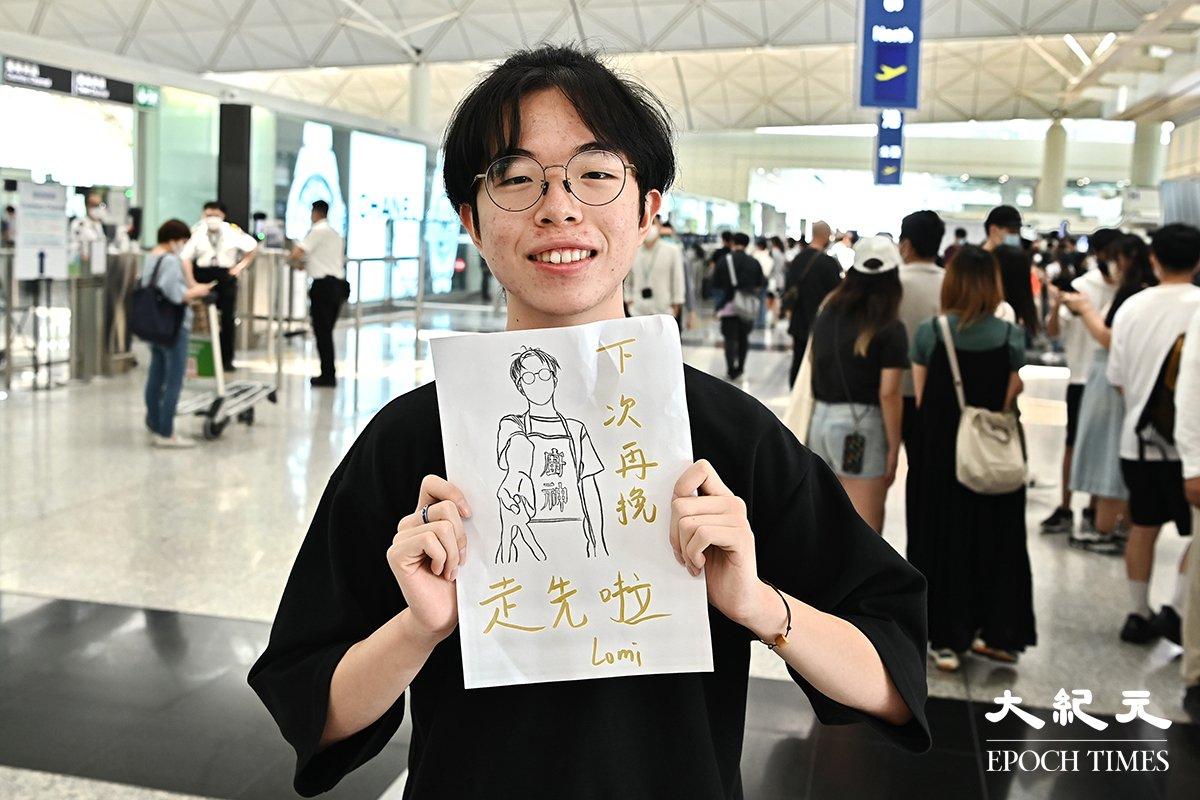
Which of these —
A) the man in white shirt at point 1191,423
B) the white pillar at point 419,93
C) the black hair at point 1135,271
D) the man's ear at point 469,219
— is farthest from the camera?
the white pillar at point 419,93

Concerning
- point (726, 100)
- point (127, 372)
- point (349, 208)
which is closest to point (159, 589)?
point (127, 372)

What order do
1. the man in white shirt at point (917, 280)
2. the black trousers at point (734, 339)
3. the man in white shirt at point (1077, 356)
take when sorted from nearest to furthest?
the man in white shirt at point (917, 280), the man in white shirt at point (1077, 356), the black trousers at point (734, 339)

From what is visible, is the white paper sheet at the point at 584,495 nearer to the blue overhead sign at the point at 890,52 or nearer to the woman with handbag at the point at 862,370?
the woman with handbag at the point at 862,370

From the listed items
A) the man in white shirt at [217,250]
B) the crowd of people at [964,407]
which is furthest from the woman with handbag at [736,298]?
the crowd of people at [964,407]

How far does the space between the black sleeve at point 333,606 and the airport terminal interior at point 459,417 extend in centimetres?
2

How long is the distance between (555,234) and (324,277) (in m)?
11.9

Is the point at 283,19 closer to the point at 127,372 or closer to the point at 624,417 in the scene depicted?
the point at 127,372

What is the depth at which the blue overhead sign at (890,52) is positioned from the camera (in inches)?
319

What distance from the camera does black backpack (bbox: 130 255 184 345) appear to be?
9.05m

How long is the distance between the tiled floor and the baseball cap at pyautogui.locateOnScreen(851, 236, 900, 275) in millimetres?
1736

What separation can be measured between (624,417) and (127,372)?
1354cm

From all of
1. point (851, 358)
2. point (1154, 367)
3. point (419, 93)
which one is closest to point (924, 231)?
point (851, 358)

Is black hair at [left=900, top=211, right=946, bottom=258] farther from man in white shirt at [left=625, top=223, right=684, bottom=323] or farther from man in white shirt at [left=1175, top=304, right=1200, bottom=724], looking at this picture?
man in white shirt at [left=625, top=223, right=684, bottom=323]

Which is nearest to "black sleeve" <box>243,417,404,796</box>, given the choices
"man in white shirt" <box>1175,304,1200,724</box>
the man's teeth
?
the man's teeth
